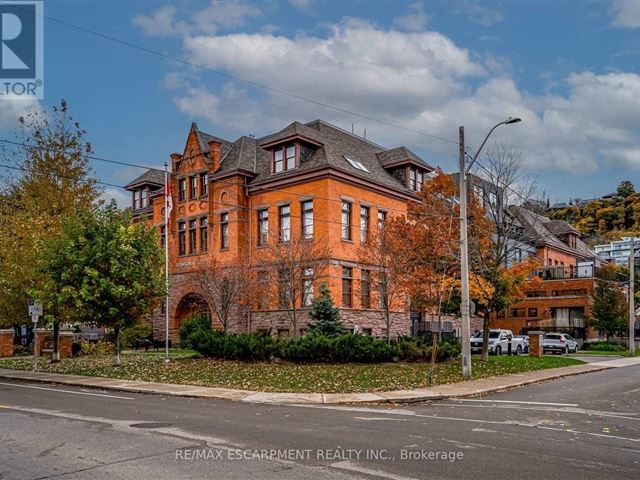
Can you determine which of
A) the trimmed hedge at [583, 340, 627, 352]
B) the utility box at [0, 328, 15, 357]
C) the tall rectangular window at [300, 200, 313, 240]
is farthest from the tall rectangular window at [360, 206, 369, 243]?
the trimmed hedge at [583, 340, 627, 352]

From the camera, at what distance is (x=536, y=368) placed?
94.5 feet

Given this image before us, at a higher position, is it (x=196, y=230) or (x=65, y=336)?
(x=196, y=230)

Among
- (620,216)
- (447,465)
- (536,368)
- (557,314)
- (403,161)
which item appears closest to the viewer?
(447,465)

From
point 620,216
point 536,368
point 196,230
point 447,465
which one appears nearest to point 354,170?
point 196,230

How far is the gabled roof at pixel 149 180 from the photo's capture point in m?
56.2

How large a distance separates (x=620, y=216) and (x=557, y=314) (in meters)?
52.1

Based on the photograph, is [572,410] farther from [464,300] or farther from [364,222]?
[364,222]

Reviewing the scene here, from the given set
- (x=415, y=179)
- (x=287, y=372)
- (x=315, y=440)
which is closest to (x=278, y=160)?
(x=415, y=179)

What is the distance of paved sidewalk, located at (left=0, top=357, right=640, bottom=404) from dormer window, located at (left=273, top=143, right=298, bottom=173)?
21185mm

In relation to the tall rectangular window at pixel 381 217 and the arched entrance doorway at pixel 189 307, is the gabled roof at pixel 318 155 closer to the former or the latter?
the tall rectangular window at pixel 381 217

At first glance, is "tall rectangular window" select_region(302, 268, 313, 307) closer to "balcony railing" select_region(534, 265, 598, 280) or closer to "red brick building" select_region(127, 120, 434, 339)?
"red brick building" select_region(127, 120, 434, 339)

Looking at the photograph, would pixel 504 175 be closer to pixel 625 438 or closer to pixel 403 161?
pixel 403 161

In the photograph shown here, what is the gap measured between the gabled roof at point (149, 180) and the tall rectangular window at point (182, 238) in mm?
8715

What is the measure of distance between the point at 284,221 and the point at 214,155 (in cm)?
794
